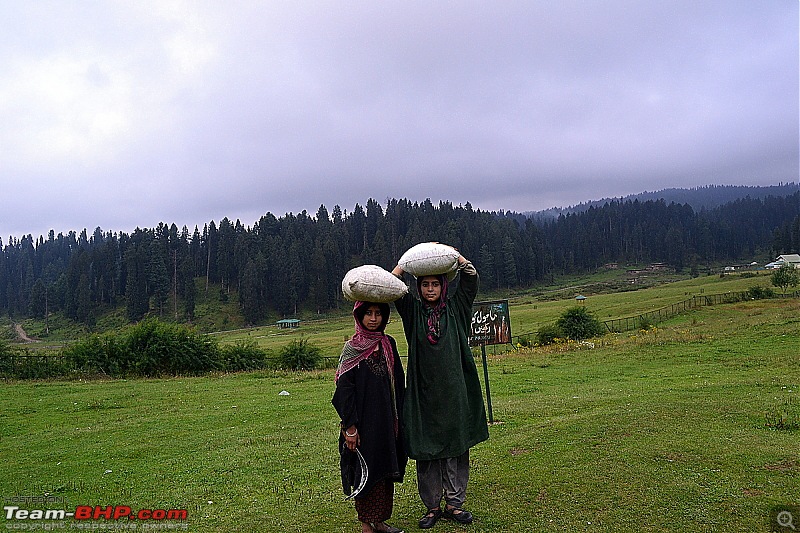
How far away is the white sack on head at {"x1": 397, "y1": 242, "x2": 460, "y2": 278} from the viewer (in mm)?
5441

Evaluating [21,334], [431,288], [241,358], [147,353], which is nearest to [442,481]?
[431,288]

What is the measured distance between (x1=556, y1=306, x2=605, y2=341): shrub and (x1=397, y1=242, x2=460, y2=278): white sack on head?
3096cm

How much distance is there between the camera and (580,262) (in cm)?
15362

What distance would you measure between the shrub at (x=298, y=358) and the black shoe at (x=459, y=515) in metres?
25.2

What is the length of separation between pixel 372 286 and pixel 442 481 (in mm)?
2291

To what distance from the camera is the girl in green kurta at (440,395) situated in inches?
221

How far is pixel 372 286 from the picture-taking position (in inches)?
204

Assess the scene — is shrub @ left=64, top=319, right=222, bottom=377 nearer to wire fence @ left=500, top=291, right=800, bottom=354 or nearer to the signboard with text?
wire fence @ left=500, top=291, right=800, bottom=354

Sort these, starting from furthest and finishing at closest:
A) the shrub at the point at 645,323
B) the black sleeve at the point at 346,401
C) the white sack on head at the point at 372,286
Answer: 1. the shrub at the point at 645,323
2. the black sleeve at the point at 346,401
3. the white sack on head at the point at 372,286

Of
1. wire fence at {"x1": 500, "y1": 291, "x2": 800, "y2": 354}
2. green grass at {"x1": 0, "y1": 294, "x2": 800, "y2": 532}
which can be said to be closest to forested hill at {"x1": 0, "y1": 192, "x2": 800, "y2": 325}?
wire fence at {"x1": 500, "y1": 291, "x2": 800, "y2": 354}

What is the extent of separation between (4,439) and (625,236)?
174119 millimetres

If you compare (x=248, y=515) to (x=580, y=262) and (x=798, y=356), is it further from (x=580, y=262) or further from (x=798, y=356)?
(x=580, y=262)

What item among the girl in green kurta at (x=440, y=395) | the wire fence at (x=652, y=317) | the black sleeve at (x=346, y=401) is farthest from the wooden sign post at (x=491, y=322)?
the wire fence at (x=652, y=317)

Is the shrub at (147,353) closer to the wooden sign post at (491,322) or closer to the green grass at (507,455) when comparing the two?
the green grass at (507,455)
